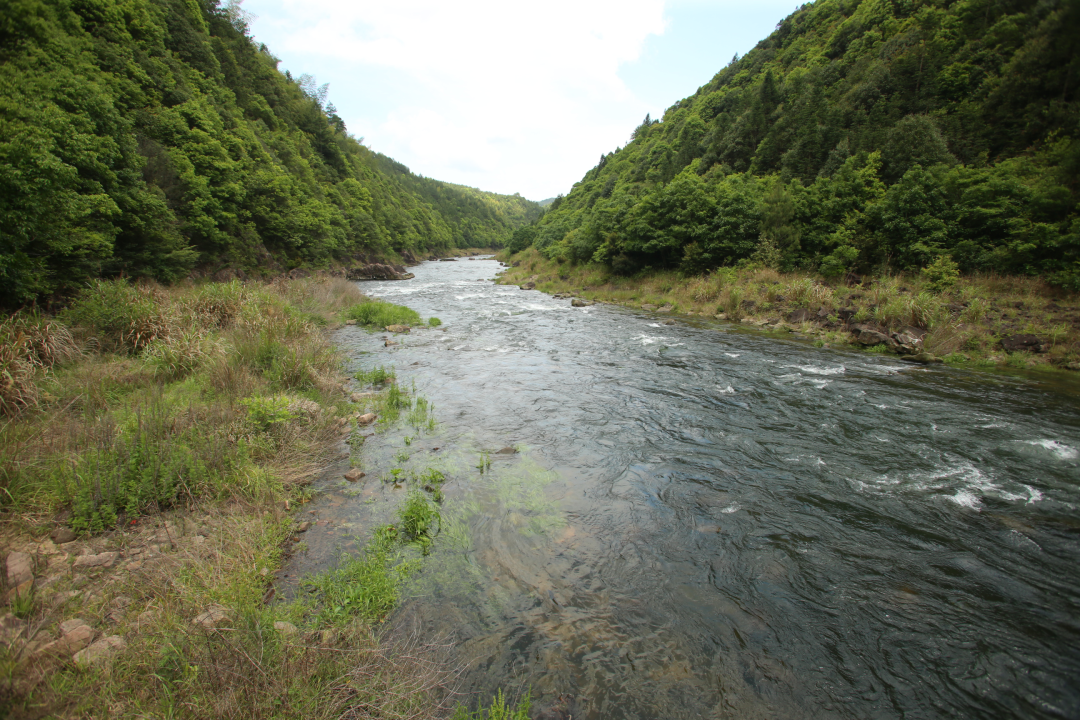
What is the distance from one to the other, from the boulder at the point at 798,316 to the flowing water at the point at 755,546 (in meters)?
9.27

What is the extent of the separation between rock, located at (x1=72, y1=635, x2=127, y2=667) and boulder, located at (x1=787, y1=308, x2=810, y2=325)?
2409 cm

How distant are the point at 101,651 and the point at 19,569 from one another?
1.65 m

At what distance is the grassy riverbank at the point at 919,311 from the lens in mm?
14656

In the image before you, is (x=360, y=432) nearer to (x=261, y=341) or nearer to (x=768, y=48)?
(x=261, y=341)

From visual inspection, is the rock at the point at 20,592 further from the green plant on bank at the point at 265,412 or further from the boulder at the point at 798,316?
the boulder at the point at 798,316

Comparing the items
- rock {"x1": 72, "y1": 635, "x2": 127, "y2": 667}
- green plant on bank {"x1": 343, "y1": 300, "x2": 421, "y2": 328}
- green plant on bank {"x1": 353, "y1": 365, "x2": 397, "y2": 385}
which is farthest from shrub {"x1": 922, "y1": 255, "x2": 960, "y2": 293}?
rock {"x1": 72, "y1": 635, "x2": 127, "y2": 667}

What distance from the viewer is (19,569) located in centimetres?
380

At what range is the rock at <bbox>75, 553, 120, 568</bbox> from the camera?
4.13 metres

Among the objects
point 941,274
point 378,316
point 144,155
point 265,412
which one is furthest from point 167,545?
point 941,274

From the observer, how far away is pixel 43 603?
11.3 ft

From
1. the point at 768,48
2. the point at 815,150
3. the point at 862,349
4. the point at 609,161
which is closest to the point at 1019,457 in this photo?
the point at 862,349

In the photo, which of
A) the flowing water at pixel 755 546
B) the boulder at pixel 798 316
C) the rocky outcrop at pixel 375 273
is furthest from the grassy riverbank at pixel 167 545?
the rocky outcrop at pixel 375 273

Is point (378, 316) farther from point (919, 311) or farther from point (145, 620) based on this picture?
point (919, 311)

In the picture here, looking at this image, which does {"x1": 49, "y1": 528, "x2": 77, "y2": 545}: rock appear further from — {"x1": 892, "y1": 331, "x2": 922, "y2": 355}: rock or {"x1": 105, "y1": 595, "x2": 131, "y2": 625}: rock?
{"x1": 892, "y1": 331, "x2": 922, "y2": 355}: rock
